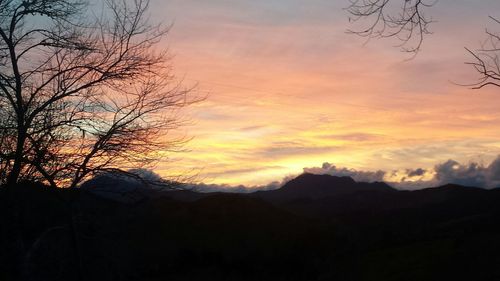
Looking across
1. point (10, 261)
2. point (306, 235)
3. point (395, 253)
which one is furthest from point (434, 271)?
point (306, 235)

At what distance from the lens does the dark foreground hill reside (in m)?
13.9

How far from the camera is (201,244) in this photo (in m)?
103

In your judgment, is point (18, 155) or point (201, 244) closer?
point (18, 155)

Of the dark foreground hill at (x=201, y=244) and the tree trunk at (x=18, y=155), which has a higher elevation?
the tree trunk at (x=18, y=155)

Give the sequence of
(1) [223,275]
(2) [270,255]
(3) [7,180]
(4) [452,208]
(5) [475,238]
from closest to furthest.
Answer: (3) [7,180]
(5) [475,238]
(1) [223,275]
(2) [270,255]
(4) [452,208]

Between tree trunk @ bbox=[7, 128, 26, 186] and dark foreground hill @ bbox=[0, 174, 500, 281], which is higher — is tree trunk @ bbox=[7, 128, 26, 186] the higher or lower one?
the higher one

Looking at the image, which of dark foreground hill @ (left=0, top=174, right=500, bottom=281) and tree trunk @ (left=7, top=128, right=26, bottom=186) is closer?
tree trunk @ (left=7, top=128, right=26, bottom=186)

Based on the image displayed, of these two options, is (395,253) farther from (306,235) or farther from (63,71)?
(306,235)

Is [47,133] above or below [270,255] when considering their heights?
above

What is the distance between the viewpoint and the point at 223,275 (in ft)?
222

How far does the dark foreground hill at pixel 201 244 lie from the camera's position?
1388 centimetres

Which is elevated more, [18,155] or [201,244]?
[18,155]

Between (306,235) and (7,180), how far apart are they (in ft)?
316

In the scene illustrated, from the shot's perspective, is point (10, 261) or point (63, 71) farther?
point (10, 261)
